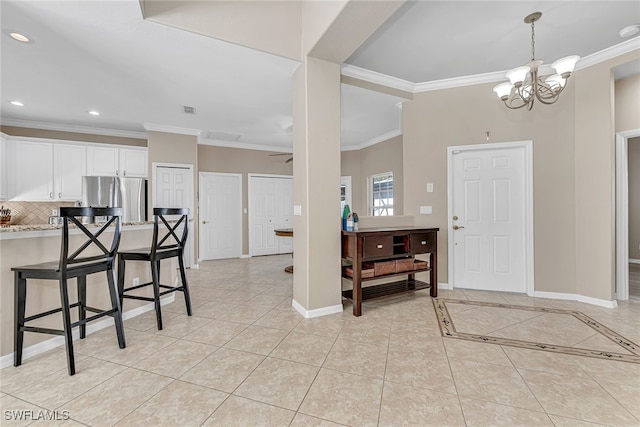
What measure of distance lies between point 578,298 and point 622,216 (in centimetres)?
109

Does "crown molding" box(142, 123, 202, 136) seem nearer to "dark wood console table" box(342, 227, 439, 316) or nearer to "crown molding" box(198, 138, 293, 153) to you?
"crown molding" box(198, 138, 293, 153)

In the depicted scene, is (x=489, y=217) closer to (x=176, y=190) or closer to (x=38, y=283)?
(x=38, y=283)

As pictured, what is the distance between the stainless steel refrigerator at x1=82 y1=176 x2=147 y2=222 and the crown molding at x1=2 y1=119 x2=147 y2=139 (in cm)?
99

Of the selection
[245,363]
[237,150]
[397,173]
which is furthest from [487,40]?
[237,150]

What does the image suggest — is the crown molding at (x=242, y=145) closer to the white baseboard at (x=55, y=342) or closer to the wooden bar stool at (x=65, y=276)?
the white baseboard at (x=55, y=342)

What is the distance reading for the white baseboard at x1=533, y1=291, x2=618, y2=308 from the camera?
2.97 metres

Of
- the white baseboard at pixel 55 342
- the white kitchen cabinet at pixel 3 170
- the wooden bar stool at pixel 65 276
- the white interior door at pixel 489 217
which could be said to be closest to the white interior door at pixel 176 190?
the white kitchen cabinet at pixel 3 170

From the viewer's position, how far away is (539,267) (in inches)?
132

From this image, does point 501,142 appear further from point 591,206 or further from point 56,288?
point 56,288

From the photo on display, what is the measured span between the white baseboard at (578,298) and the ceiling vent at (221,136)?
5.73 meters

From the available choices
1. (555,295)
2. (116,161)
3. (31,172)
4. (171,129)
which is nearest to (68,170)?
(31,172)

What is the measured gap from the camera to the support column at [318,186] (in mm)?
2699

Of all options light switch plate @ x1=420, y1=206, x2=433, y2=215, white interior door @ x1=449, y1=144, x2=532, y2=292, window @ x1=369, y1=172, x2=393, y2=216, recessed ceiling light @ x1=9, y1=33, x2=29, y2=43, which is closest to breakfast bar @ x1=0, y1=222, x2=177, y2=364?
recessed ceiling light @ x1=9, y1=33, x2=29, y2=43

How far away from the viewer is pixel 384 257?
2.94 m
